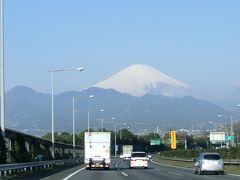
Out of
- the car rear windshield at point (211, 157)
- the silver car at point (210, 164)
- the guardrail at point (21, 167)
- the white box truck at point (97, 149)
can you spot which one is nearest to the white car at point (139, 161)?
the white box truck at point (97, 149)

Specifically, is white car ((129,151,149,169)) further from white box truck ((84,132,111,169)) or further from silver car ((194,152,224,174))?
silver car ((194,152,224,174))

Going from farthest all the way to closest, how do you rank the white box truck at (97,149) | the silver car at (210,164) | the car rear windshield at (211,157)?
the white box truck at (97,149)
the car rear windshield at (211,157)
the silver car at (210,164)

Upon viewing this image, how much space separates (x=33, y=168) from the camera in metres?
49.9

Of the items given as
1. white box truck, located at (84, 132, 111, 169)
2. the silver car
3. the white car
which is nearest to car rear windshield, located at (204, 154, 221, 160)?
the silver car

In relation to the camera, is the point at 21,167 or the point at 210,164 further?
the point at 210,164

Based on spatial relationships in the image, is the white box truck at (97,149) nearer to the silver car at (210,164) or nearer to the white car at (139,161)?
the white car at (139,161)

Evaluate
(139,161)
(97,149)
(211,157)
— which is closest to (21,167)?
(97,149)

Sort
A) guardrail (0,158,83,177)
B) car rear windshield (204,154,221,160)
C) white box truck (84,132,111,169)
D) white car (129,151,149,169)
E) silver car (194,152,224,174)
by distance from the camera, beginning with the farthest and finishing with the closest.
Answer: white car (129,151,149,169)
white box truck (84,132,111,169)
car rear windshield (204,154,221,160)
silver car (194,152,224,174)
guardrail (0,158,83,177)

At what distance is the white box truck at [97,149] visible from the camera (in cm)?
5412

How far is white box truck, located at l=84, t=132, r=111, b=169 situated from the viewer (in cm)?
5412

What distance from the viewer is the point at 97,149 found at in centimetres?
5428

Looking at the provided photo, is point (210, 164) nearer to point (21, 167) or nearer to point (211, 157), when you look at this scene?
point (211, 157)

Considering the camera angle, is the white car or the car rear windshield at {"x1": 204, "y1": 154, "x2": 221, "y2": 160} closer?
the car rear windshield at {"x1": 204, "y1": 154, "x2": 221, "y2": 160}

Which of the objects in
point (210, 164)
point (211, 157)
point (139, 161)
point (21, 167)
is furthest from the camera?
point (139, 161)
